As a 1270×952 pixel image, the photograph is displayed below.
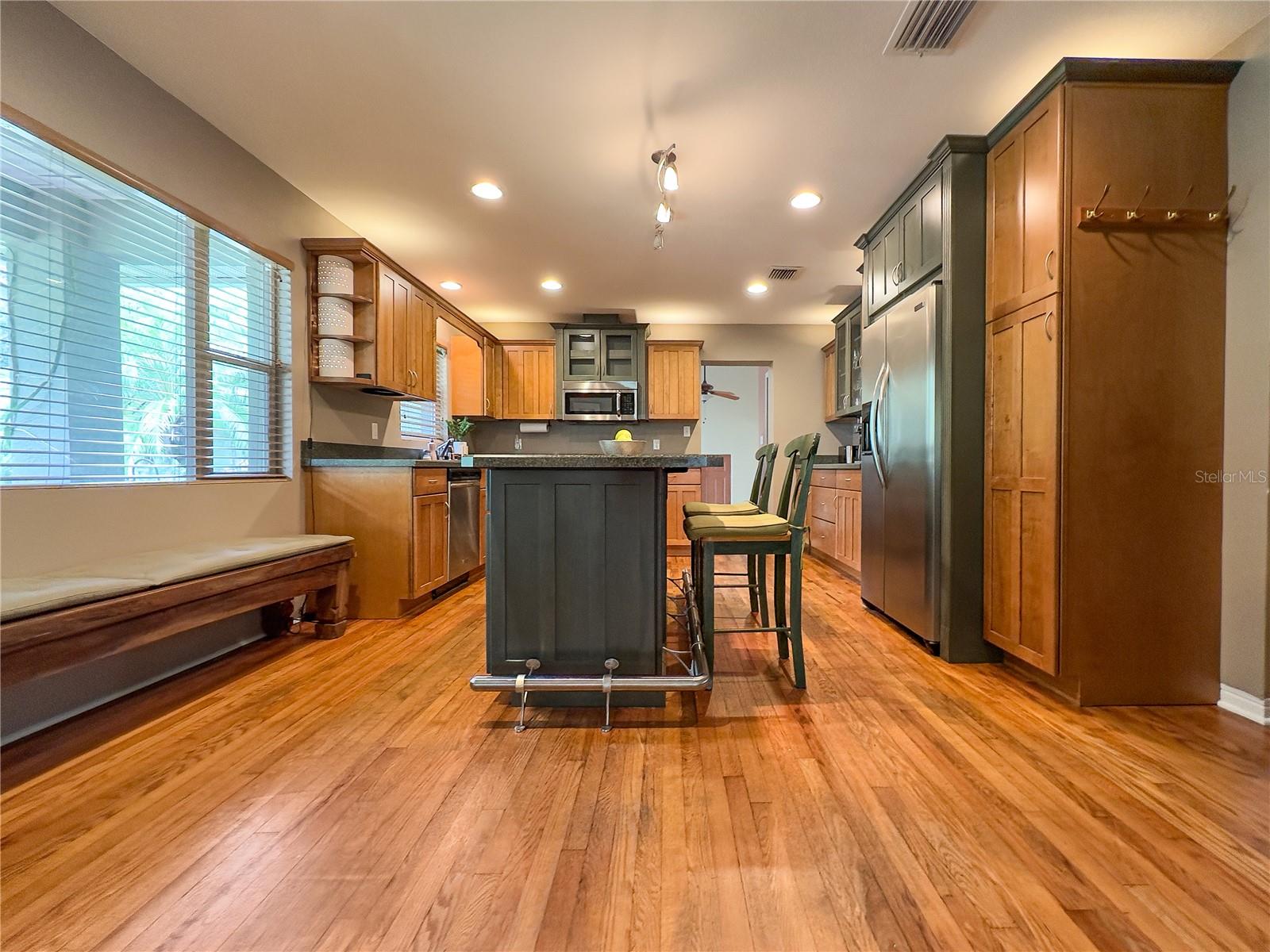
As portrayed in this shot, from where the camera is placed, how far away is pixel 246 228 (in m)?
2.67

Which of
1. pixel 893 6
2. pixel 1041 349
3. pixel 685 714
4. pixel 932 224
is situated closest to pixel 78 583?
pixel 685 714

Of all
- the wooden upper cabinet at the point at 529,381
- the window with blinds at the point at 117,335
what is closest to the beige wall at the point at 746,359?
the wooden upper cabinet at the point at 529,381

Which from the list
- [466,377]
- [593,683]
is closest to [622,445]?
[593,683]

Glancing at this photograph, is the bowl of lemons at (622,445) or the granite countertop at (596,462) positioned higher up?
the bowl of lemons at (622,445)

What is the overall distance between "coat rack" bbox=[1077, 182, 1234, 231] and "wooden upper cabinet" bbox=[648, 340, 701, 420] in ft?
12.7

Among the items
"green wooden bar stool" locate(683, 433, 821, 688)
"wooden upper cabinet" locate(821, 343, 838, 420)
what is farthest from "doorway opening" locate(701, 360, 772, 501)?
"green wooden bar stool" locate(683, 433, 821, 688)

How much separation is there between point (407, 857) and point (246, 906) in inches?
11.5

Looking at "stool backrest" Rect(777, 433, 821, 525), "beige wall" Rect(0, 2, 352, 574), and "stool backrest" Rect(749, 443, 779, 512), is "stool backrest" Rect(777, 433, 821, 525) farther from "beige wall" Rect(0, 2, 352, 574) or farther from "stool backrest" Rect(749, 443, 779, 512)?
"beige wall" Rect(0, 2, 352, 574)

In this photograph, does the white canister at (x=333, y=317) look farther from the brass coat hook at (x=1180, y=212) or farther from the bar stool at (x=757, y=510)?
the brass coat hook at (x=1180, y=212)

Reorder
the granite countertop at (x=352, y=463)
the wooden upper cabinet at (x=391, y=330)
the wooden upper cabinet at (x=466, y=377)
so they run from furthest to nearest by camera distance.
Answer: the wooden upper cabinet at (x=466, y=377) < the wooden upper cabinet at (x=391, y=330) < the granite countertop at (x=352, y=463)

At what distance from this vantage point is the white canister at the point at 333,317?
3141 millimetres

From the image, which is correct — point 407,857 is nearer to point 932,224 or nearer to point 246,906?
point 246,906

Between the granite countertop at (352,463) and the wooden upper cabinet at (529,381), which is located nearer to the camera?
the granite countertop at (352,463)

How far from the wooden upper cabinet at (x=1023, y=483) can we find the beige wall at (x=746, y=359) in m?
3.55
